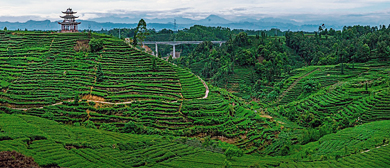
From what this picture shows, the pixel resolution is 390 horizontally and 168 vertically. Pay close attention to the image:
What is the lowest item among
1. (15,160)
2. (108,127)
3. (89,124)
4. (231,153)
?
(231,153)

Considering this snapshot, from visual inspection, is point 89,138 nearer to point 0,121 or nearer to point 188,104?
point 0,121

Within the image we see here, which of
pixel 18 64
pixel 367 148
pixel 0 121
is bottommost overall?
pixel 367 148

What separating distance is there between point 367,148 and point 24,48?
47173 millimetres

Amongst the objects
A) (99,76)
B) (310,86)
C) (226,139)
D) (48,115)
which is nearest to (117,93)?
(99,76)

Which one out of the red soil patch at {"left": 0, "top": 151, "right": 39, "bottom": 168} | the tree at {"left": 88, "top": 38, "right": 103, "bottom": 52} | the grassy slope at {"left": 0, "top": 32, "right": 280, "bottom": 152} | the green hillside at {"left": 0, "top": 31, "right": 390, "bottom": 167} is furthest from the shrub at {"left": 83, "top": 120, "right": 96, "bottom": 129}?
the tree at {"left": 88, "top": 38, "right": 103, "bottom": 52}

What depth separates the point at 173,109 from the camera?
129 ft

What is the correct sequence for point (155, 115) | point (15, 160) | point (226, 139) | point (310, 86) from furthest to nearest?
point (310, 86)
point (155, 115)
point (226, 139)
point (15, 160)

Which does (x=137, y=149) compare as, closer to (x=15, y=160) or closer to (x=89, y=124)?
(x=89, y=124)

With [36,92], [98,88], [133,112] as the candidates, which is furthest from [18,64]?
[133,112]

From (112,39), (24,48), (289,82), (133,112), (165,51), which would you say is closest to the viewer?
(133,112)

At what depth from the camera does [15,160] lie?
2033 centimetres

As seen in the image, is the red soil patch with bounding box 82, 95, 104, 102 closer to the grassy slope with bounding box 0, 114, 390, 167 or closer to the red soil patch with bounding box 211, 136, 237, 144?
the grassy slope with bounding box 0, 114, 390, 167

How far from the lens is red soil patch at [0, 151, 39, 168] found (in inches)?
777

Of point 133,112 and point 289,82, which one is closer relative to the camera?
point 133,112
